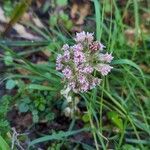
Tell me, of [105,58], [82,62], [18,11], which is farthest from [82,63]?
[18,11]

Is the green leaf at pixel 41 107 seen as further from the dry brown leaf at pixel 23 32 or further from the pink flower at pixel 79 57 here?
the dry brown leaf at pixel 23 32

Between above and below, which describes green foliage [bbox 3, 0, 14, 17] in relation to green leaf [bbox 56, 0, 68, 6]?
below

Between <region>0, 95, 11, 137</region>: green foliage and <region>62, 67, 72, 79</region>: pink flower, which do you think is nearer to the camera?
<region>62, 67, 72, 79</region>: pink flower

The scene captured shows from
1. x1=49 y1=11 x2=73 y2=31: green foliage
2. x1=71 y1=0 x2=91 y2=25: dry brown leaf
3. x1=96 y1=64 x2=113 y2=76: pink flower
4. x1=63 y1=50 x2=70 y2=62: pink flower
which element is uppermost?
x1=71 y1=0 x2=91 y2=25: dry brown leaf

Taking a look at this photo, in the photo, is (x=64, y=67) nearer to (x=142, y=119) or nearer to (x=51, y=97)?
(x=51, y=97)

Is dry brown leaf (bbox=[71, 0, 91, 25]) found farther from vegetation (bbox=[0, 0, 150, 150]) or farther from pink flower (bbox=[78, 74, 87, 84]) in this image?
pink flower (bbox=[78, 74, 87, 84])

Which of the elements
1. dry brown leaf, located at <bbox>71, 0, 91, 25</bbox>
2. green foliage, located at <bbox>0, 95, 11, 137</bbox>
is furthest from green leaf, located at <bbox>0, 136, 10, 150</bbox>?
dry brown leaf, located at <bbox>71, 0, 91, 25</bbox>

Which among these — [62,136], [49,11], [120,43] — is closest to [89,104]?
[62,136]

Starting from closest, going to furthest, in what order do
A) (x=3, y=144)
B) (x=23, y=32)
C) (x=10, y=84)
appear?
(x=3, y=144) < (x=10, y=84) < (x=23, y=32)

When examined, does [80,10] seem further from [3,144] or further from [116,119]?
[3,144]
